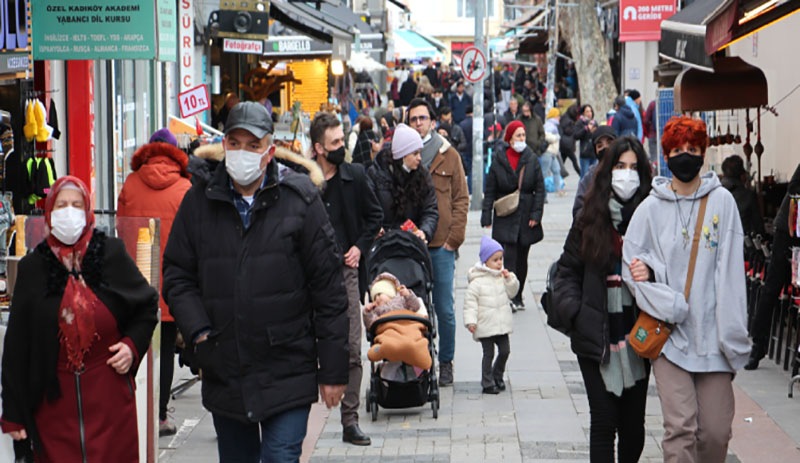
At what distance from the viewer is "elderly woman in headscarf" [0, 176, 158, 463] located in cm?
573

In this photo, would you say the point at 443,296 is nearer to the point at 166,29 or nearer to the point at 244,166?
the point at 166,29

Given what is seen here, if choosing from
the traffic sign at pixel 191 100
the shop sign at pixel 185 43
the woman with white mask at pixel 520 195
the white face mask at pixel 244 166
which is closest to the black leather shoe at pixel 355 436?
the white face mask at pixel 244 166

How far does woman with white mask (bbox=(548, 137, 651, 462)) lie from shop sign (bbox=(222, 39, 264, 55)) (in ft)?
48.1

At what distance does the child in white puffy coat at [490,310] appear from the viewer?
9.94m

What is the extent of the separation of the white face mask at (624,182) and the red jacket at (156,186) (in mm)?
3247

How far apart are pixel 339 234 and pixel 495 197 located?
5434 millimetres

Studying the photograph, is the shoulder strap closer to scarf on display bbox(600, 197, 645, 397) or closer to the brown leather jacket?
scarf on display bbox(600, 197, 645, 397)

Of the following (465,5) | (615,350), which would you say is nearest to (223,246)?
(615,350)

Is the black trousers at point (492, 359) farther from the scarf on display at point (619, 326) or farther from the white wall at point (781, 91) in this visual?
the white wall at point (781, 91)

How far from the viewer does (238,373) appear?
17.9 feet

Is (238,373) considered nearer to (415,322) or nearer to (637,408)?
(637,408)

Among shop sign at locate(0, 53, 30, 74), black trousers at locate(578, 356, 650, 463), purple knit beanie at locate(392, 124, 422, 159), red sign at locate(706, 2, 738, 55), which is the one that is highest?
red sign at locate(706, 2, 738, 55)

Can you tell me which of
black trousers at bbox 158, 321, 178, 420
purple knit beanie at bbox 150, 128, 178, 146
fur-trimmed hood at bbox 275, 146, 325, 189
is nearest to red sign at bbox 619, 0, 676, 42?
purple knit beanie at bbox 150, 128, 178, 146

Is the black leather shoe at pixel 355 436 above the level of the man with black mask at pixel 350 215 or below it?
below
